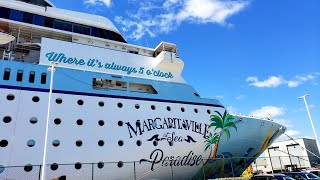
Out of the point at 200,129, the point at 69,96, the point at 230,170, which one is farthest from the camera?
the point at 230,170

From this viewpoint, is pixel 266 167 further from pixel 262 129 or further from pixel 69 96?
pixel 69 96

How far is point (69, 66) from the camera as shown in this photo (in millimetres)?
13742

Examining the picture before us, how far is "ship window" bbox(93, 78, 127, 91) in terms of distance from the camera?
1430 centimetres

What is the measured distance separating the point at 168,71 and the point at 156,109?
11.1 feet

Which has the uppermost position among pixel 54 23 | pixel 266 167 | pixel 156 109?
pixel 54 23

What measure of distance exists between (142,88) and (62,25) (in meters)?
6.38

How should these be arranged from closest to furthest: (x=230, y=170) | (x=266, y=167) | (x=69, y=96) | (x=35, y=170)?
(x=35, y=170)
(x=69, y=96)
(x=230, y=170)
(x=266, y=167)

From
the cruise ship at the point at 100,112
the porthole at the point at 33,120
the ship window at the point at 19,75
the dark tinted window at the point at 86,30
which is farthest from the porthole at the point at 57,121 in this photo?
the dark tinted window at the point at 86,30

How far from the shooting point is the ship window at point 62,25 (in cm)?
1566

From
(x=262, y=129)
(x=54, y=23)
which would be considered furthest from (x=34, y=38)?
(x=262, y=129)

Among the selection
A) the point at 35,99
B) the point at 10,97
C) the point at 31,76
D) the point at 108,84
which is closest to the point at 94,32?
the point at 108,84

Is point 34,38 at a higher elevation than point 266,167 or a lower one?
higher

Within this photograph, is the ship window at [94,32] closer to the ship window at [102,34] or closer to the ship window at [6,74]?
the ship window at [102,34]

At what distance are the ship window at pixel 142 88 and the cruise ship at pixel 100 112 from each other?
0.06 metres
